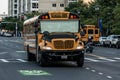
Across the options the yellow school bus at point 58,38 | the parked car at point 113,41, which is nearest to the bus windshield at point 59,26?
the yellow school bus at point 58,38

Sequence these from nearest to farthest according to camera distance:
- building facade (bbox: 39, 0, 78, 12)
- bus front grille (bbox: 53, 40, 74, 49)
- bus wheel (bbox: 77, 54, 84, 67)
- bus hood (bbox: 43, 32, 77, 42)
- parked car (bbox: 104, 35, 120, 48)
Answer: bus front grille (bbox: 53, 40, 74, 49) < bus hood (bbox: 43, 32, 77, 42) < bus wheel (bbox: 77, 54, 84, 67) < parked car (bbox: 104, 35, 120, 48) < building facade (bbox: 39, 0, 78, 12)

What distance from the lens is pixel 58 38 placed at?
23594mm

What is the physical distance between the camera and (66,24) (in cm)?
2491

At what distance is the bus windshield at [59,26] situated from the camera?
24.8m

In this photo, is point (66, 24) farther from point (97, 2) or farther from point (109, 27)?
point (97, 2)

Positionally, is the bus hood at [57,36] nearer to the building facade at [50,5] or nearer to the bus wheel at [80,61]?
the bus wheel at [80,61]

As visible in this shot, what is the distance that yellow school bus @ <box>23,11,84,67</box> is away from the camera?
23500 mm

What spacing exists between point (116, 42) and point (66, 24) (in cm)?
3478

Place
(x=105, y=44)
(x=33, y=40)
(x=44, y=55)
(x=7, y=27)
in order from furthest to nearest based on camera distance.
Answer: (x=7, y=27)
(x=105, y=44)
(x=33, y=40)
(x=44, y=55)

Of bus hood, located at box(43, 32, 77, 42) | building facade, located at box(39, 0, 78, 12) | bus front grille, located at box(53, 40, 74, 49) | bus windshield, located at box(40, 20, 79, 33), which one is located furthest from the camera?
building facade, located at box(39, 0, 78, 12)

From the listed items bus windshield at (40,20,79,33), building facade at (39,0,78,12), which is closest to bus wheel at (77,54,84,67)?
bus windshield at (40,20,79,33)

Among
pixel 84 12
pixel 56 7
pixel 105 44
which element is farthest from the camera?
pixel 56 7

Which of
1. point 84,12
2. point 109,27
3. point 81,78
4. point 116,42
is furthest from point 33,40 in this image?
point 84,12

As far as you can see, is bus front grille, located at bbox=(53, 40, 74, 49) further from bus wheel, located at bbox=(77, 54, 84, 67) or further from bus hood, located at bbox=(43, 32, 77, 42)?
bus wheel, located at bbox=(77, 54, 84, 67)
